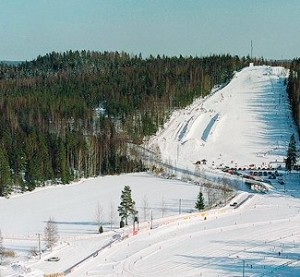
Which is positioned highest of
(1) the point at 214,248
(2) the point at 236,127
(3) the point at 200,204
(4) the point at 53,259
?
(2) the point at 236,127

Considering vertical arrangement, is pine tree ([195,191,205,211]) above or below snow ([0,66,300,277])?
above

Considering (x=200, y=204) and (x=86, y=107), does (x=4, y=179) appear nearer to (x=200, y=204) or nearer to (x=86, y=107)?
(x=200, y=204)

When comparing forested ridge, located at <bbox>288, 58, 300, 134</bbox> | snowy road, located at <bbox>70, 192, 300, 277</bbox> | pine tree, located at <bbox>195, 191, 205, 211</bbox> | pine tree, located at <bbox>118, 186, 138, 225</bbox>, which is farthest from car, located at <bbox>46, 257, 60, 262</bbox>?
forested ridge, located at <bbox>288, 58, 300, 134</bbox>

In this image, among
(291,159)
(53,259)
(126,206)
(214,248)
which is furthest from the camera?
(291,159)

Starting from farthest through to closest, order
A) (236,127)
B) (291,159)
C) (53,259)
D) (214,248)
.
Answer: (236,127) → (291,159) → (214,248) → (53,259)

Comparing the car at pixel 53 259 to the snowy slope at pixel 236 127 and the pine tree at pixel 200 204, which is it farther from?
the snowy slope at pixel 236 127

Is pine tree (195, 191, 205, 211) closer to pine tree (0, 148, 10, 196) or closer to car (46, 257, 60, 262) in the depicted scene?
car (46, 257, 60, 262)

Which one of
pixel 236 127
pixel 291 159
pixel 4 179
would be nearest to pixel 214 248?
pixel 4 179

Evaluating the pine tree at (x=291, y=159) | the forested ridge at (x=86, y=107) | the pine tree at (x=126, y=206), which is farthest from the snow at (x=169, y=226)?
the forested ridge at (x=86, y=107)
